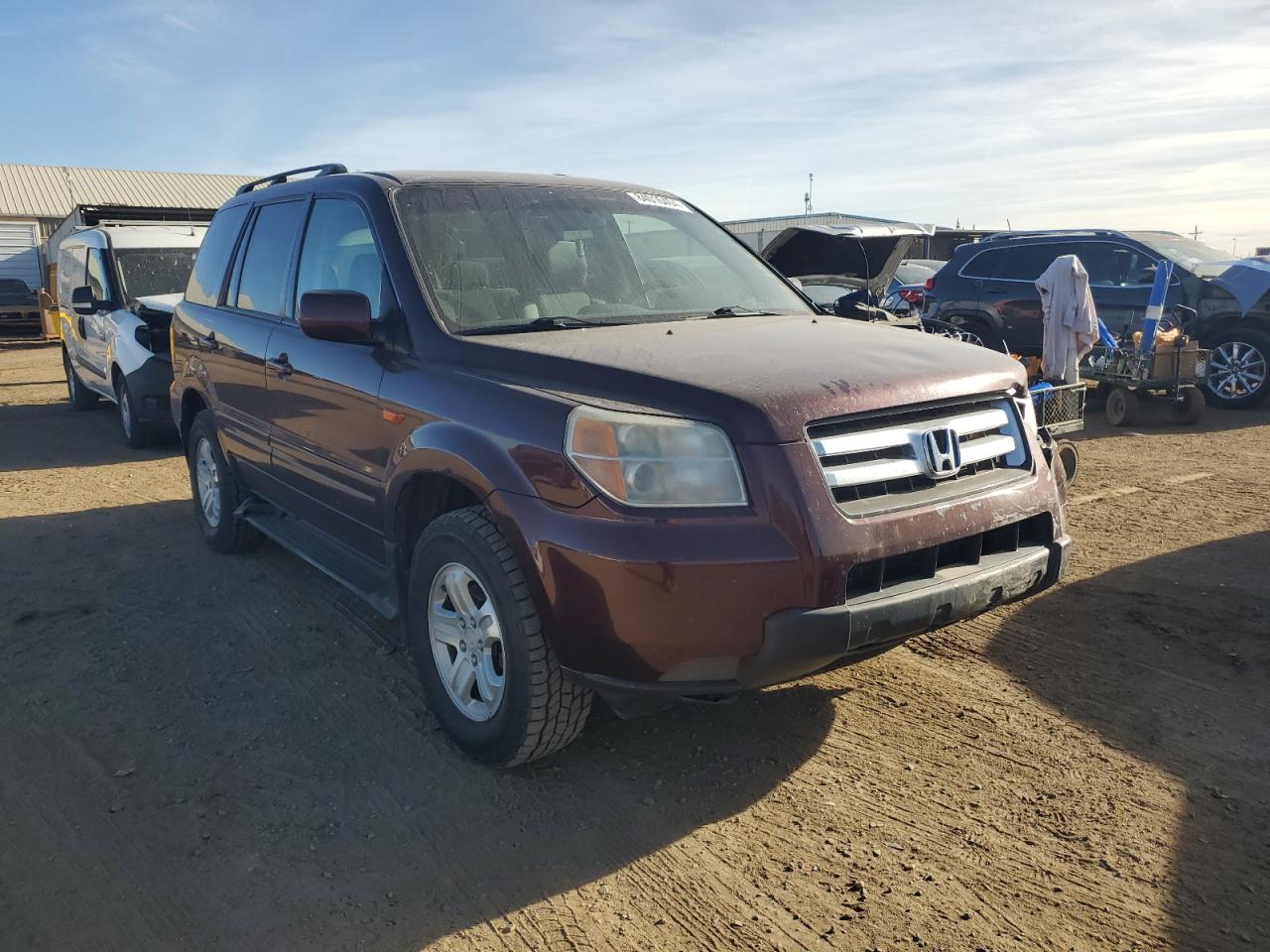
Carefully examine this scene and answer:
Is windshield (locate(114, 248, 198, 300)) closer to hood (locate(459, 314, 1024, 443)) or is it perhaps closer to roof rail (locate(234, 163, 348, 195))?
roof rail (locate(234, 163, 348, 195))

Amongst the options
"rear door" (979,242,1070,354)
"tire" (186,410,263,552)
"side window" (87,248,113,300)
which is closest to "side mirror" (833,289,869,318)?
"tire" (186,410,263,552)

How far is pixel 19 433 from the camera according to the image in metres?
10.5

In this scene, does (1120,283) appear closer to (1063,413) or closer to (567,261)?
(1063,413)

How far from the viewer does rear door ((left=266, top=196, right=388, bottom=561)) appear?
12.2 ft

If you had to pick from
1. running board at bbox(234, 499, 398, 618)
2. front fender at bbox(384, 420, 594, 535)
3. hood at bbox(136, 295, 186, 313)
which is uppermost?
hood at bbox(136, 295, 186, 313)

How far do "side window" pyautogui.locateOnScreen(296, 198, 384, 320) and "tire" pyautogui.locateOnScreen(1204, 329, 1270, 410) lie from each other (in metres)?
9.94

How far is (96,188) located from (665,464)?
149 feet

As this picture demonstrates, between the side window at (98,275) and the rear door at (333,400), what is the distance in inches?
240

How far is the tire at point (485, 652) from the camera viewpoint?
2926 mm

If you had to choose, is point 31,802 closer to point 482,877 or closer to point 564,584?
point 482,877

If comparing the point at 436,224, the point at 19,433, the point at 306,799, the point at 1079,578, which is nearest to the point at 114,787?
the point at 306,799

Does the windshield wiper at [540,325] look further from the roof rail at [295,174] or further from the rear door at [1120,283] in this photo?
the rear door at [1120,283]

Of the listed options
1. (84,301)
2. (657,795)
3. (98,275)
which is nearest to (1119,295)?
(657,795)

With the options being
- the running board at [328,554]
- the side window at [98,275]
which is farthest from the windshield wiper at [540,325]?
the side window at [98,275]
